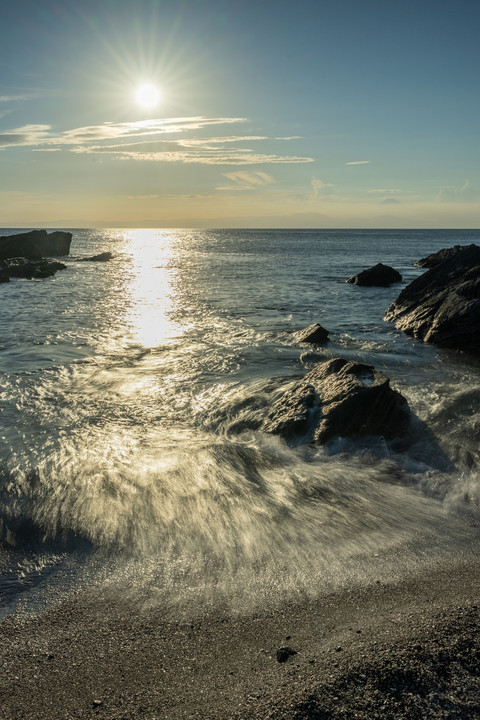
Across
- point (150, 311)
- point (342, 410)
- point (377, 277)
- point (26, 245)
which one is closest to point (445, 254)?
point (377, 277)

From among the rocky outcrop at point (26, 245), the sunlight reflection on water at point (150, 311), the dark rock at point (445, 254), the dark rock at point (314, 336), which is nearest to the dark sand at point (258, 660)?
the dark rock at point (314, 336)

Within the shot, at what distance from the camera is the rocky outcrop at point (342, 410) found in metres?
8.77

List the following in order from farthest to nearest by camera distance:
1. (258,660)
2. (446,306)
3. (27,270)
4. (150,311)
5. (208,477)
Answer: (27,270)
(150,311)
(446,306)
(208,477)
(258,660)

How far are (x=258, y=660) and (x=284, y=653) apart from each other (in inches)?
8.7

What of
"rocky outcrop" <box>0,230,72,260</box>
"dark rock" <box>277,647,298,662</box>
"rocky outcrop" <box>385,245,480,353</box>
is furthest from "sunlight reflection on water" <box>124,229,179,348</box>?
"rocky outcrop" <box>0,230,72,260</box>

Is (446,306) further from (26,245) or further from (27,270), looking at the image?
(26,245)

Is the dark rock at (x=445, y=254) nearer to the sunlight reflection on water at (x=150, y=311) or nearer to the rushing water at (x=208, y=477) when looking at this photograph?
the rushing water at (x=208, y=477)

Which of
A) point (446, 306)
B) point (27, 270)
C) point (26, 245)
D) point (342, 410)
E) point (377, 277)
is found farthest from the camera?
point (26, 245)

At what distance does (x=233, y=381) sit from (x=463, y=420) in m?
5.60

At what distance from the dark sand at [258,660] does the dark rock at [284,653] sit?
0.18ft

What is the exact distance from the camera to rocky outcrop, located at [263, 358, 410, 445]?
877 cm

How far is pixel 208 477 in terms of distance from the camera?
7383mm

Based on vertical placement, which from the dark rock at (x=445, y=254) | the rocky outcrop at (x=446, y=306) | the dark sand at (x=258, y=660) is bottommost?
the dark sand at (x=258, y=660)

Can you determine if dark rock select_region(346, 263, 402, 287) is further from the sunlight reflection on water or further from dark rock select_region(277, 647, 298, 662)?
dark rock select_region(277, 647, 298, 662)
